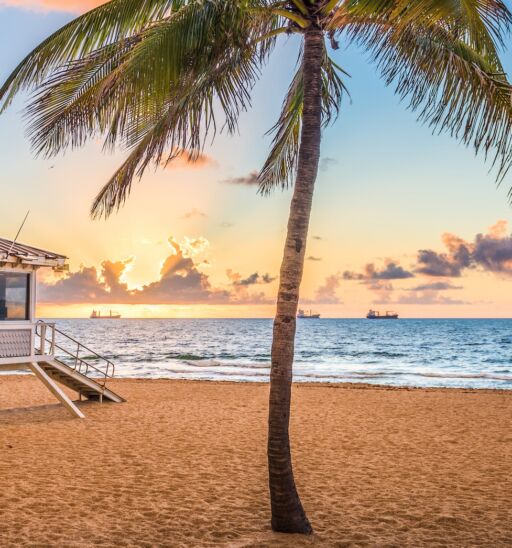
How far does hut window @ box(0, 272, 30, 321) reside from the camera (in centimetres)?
1284

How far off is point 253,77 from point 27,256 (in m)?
7.03

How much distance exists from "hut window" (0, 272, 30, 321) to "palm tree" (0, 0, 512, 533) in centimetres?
652

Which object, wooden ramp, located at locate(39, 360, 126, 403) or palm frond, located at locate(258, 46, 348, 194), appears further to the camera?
wooden ramp, located at locate(39, 360, 126, 403)

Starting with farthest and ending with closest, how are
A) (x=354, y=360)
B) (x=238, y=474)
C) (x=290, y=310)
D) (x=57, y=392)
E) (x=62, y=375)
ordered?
(x=354, y=360) → (x=62, y=375) → (x=57, y=392) → (x=238, y=474) → (x=290, y=310)

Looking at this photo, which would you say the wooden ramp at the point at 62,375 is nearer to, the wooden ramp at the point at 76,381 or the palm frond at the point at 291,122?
the wooden ramp at the point at 76,381

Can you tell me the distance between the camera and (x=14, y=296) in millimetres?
13000

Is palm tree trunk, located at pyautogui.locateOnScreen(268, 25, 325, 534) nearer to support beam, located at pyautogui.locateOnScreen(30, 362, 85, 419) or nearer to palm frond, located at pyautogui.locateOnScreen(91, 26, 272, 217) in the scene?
palm frond, located at pyautogui.locateOnScreen(91, 26, 272, 217)

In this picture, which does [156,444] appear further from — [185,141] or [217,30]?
[217,30]

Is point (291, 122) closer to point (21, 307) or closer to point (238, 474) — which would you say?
point (238, 474)

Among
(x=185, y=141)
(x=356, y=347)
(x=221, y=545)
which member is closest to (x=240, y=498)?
(x=221, y=545)

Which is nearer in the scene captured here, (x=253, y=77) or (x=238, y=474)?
(x=253, y=77)

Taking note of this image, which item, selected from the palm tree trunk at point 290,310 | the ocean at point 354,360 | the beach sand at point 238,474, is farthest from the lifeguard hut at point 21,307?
the ocean at point 354,360

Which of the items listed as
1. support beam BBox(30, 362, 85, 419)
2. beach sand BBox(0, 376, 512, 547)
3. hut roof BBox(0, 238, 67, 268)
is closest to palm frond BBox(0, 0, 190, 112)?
beach sand BBox(0, 376, 512, 547)

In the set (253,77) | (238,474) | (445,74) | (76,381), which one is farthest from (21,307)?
(445,74)
